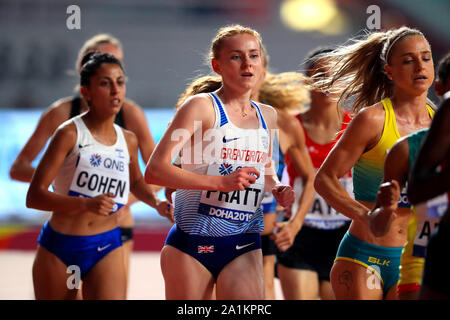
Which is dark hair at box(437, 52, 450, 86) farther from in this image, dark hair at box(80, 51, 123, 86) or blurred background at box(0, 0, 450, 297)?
blurred background at box(0, 0, 450, 297)

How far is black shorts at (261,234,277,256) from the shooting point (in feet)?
15.4

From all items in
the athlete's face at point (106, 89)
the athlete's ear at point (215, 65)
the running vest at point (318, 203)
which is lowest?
the running vest at point (318, 203)

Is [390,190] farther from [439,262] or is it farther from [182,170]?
[182,170]

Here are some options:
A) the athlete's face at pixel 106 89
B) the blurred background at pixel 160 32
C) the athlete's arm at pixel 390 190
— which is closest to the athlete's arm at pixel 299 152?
the athlete's face at pixel 106 89

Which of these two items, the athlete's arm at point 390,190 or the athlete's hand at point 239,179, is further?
the athlete's hand at point 239,179

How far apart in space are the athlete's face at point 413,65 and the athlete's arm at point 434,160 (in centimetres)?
109

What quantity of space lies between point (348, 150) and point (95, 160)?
142 cm

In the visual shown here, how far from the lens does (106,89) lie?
3.95 m

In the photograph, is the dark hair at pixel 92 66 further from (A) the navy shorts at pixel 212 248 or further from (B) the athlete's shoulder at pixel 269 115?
(A) the navy shorts at pixel 212 248

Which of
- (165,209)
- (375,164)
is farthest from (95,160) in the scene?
(375,164)

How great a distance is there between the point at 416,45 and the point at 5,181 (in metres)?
8.42

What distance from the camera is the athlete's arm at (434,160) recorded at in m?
2.08

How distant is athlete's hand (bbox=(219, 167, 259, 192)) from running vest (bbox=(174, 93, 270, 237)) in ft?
0.71

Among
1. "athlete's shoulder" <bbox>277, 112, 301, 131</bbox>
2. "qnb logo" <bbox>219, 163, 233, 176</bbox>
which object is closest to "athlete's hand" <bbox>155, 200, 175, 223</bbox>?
"qnb logo" <bbox>219, 163, 233, 176</bbox>
